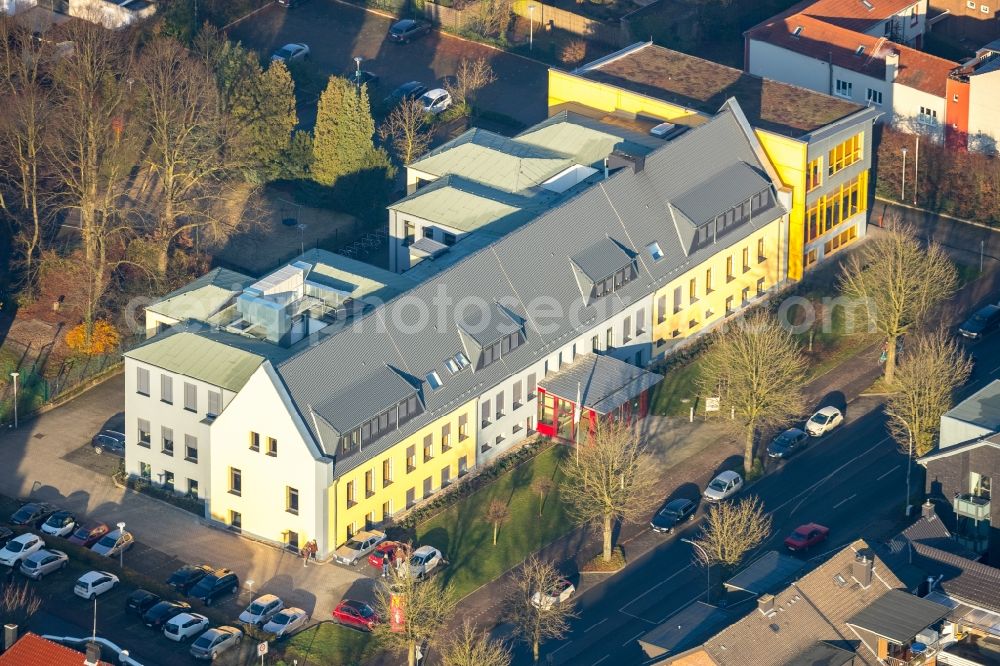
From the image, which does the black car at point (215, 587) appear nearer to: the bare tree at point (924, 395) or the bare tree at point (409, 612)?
the bare tree at point (409, 612)

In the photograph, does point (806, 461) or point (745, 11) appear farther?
point (745, 11)

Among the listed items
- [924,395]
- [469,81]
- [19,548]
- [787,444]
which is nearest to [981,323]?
[924,395]

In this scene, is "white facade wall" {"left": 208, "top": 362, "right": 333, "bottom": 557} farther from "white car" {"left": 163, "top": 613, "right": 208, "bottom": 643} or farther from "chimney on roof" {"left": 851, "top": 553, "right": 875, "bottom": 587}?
"chimney on roof" {"left": 851, "top": 553, "right": 875, "bottom": 587}

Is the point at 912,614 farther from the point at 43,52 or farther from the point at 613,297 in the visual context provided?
the point at 43,52

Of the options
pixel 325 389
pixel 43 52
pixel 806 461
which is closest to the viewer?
pixel 325 389

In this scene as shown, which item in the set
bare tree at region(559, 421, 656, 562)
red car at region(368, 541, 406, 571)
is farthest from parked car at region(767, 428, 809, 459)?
red car at region(368, 541, 406, 571)

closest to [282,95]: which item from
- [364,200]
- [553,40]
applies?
[364,200]

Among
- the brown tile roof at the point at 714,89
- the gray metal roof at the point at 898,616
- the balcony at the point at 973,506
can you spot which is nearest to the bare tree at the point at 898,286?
the brown tile roof at the point at 714,89
